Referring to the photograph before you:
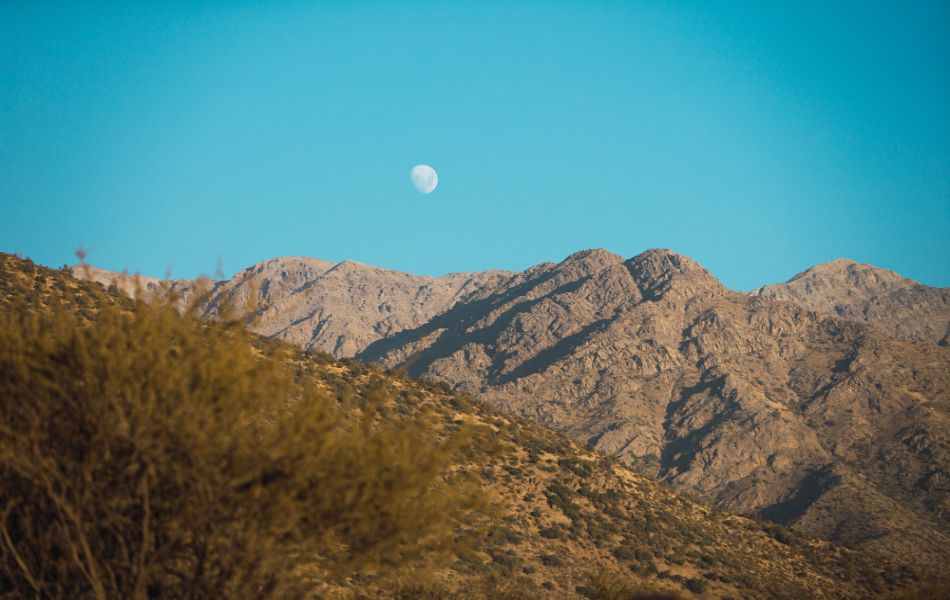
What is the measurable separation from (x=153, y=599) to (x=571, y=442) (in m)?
56.2

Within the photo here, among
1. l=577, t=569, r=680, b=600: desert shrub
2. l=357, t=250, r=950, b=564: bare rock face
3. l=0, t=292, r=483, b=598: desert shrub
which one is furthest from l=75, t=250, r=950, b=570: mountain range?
l=0, t=292, r=483, b=598: desert shrub

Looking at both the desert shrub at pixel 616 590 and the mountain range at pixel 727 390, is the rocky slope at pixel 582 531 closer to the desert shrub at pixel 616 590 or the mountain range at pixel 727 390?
the desert shrub at pixel 616 590

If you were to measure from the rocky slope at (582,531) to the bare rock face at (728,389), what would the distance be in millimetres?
30890

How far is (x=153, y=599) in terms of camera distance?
1355 centimetres

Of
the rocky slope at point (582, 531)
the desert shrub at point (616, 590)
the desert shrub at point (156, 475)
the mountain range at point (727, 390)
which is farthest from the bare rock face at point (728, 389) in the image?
the desert shrub at point (156, 475)

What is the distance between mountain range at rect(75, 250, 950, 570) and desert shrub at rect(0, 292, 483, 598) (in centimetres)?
7622

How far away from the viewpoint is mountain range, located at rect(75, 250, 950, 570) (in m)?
105

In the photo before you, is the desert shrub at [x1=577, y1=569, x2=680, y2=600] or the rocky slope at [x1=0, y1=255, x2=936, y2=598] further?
the rocky slope at [x1=0, y1=255, x2=936, y2=598]

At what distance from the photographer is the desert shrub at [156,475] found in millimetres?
12922

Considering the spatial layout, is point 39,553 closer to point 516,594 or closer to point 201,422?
point 201,422

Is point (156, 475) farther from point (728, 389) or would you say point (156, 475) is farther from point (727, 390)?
point (728, 389)

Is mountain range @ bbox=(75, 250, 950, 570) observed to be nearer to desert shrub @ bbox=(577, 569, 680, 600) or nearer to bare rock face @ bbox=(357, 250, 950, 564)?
bare rock face @ bbox=(357, 250, 950, 564)

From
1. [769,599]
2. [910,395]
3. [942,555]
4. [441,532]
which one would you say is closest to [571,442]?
[769,599]

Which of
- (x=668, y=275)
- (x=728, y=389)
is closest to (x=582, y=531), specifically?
(x=728, y=389)
